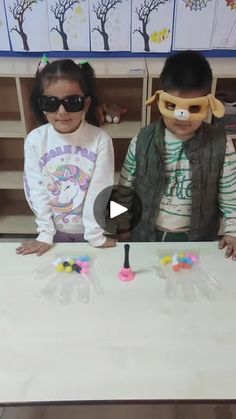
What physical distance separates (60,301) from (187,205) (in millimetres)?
527

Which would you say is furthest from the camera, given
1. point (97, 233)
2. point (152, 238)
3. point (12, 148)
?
point (12, 148)

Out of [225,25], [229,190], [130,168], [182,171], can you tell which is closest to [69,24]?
[225,25]

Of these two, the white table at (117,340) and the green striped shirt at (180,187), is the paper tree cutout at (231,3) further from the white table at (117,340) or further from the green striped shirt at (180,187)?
the white table at (117,340)

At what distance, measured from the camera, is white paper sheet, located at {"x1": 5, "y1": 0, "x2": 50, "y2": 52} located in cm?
192

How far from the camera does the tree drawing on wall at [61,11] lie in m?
1.90

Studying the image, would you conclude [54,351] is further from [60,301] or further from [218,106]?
[218,106]

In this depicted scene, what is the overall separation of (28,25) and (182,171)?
4.30ft

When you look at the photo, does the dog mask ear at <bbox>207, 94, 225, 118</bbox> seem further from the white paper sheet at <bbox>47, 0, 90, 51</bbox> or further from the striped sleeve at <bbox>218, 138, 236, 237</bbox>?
the white paper sheet at <bbox>47, 0, 90, 51</bbox>

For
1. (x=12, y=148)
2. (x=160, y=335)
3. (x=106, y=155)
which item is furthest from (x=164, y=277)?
(x=12, y=148)

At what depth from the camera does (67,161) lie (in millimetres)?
1188

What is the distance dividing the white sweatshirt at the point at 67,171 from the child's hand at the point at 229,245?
1.17 ft

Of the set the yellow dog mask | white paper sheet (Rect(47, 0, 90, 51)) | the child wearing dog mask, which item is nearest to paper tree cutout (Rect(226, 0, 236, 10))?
white paper sheet (Rect(47, 0, 90, 51))

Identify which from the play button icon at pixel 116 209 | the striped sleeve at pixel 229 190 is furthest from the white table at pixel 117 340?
the play button icon at pixel 116 209

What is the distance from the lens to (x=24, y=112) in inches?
77.7
